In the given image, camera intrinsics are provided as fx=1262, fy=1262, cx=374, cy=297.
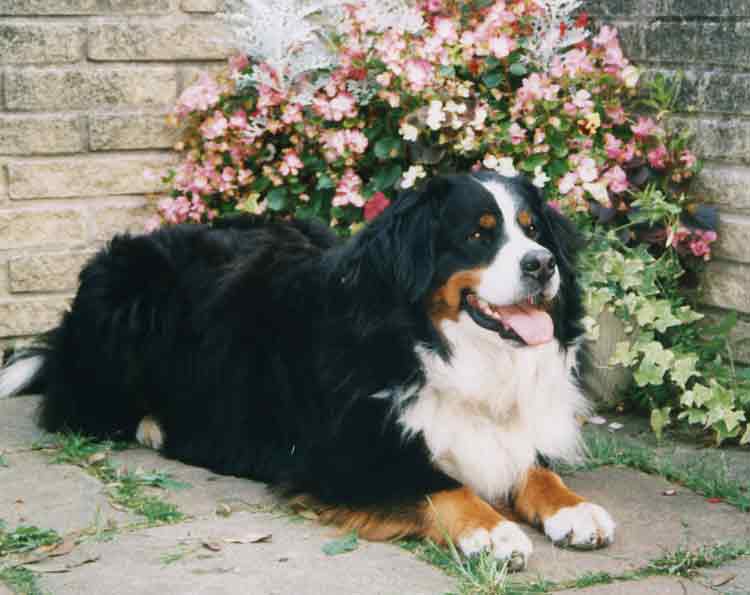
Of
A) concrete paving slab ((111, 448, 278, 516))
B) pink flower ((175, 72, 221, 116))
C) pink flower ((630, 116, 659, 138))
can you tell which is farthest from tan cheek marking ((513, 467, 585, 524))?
pink flower ((175, 72, 221, 116))

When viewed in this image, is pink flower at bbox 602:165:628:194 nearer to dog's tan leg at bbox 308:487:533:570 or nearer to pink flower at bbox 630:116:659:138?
pink flower at bbox 630:116:659:138

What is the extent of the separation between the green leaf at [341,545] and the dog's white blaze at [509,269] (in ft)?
2.42

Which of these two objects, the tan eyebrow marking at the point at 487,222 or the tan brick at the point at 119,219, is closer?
the tan eyebrow marking at the point at 487,222

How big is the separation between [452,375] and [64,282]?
7.89 feet

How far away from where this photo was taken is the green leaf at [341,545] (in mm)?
3289

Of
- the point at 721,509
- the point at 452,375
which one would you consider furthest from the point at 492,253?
the point at 721,509

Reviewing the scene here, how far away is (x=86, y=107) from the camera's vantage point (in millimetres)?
5305

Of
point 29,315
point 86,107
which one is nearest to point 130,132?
point 86,107

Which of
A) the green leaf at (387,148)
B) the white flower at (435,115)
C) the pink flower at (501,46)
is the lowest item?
the green leaf at (387,148)

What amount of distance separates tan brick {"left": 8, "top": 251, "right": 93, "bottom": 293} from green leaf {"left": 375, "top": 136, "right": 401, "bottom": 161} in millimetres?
1346

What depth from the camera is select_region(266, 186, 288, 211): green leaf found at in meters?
5.15

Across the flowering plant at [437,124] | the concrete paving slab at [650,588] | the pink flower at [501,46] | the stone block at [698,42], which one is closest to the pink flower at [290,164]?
the flowering plant at [437,124]

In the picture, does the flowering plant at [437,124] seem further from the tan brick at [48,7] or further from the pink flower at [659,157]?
the tan brick at [48,7]

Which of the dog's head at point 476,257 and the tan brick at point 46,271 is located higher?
the dog's head at point 476,257
